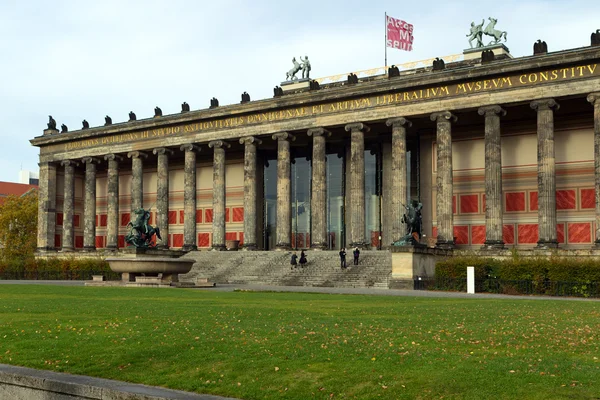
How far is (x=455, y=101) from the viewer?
181 feet

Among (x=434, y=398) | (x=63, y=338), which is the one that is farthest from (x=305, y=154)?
(x=434, y=398)

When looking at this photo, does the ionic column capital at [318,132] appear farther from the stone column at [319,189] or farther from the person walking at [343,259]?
the person walking at [343,259]

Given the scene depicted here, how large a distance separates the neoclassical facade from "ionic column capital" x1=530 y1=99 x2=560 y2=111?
94 millimetres

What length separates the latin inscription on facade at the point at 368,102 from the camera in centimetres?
5116

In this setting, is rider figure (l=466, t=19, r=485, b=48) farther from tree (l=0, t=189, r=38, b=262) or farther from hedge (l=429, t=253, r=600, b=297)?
tree (l=0, t=189, r=38, b=262)

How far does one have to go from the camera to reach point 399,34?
65250mm

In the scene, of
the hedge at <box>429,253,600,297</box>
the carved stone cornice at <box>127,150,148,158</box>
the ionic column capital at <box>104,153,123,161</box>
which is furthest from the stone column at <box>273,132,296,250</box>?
the hedge at <box>429,253,600,297</box>

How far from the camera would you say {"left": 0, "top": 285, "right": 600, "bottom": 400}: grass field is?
9367 mm

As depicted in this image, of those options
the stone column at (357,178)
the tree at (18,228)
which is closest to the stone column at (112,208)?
the tree at (18,228)

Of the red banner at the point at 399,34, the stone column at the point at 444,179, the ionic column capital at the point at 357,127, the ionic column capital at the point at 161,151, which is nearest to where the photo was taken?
the stone column at the point at 444,179

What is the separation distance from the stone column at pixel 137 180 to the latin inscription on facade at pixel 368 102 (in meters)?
1.73

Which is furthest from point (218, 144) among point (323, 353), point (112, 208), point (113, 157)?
point (323, 353)

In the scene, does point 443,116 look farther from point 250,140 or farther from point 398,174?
point 250,140

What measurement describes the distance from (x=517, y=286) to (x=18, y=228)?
65946 mm
